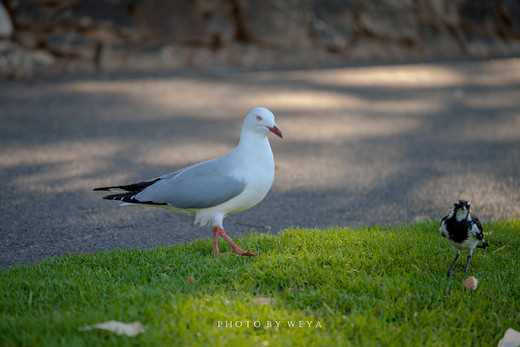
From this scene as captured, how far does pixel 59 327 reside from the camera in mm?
2439

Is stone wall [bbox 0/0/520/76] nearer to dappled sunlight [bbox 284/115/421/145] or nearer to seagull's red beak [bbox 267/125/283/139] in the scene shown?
dappled sunlight [bbox 284/115/421/145]

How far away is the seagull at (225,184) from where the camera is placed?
10.8 ft

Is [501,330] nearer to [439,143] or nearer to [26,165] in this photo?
[439,143]

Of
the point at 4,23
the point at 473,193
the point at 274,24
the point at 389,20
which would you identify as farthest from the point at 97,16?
the point at 473,193

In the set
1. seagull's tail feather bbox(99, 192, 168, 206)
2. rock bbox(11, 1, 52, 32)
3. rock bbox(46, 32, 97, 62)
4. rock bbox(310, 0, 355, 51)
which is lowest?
seagull's tail feather bbox(99, 192, 168, 206)

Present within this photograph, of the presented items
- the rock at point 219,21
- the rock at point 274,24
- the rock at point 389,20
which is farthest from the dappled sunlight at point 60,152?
the rock at point 389,20

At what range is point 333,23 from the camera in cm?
1046

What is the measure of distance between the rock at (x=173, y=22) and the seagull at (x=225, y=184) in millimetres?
6879

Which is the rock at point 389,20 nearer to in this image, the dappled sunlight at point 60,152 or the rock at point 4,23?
the dappled sunlight at point 60,152

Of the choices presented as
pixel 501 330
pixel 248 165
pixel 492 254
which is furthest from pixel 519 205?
pixel 248 165

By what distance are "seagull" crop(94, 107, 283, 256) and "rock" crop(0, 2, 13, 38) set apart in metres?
6.95

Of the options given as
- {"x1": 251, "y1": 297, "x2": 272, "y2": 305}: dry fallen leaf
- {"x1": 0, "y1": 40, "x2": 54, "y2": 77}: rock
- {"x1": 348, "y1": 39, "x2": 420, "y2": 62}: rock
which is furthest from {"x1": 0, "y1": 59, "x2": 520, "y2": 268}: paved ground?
{"x1": 251, "y1": 297, "x2": 272, "y2": 305}: dry fallen leaf

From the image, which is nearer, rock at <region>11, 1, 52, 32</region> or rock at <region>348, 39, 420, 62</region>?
rock at <region>11, 1, 52, 32</region>

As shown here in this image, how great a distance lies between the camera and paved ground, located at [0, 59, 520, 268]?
4316mm
